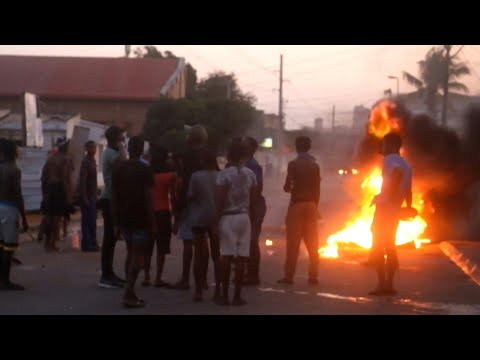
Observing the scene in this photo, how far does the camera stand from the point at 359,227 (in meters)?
17.2

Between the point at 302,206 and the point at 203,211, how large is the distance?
1.73 m

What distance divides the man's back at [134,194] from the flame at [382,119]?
1142cm

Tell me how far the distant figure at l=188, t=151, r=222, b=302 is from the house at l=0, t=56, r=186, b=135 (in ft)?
118

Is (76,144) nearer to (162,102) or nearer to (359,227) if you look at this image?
(359,227)

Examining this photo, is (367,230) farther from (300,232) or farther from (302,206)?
A: (302,206)

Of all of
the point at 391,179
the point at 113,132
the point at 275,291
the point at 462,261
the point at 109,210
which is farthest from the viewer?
the point at 462,261

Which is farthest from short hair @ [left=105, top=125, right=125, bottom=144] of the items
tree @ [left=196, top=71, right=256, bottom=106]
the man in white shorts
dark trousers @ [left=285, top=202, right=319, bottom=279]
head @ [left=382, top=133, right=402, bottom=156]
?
tree @ [left=196, top=71, right=256, bottom=106]

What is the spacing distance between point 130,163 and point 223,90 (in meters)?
48.7

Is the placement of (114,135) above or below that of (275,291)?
above

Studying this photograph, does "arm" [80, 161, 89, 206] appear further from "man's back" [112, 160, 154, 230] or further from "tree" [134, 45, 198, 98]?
"tree" [134, 45, 198, 98]

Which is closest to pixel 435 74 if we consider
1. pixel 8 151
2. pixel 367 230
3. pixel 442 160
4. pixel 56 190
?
pixel 442 160

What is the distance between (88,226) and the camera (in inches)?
553

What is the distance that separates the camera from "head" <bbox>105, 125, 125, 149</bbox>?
1085cm
